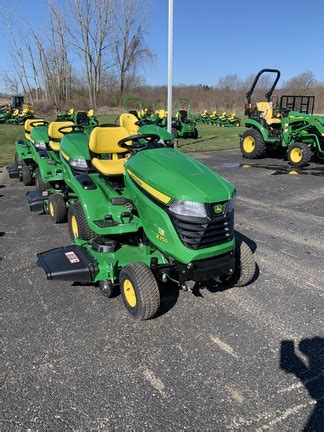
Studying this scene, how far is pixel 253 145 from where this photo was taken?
11.1 metres

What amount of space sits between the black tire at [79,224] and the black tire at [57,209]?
112 cm

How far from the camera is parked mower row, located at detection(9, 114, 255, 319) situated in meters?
2.76

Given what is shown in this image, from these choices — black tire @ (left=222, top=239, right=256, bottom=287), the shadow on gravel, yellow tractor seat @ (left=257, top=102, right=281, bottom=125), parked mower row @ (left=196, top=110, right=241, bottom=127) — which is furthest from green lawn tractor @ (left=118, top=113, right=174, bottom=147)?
parked mower row @ (left=196, top=110, right=241, bottom=127)

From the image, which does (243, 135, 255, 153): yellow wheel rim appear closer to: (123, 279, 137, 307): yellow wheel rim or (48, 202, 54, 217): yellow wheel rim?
(48, 202, 54, 217): yellow wheel rim

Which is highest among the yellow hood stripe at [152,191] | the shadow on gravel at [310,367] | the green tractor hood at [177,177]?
the green tractor hood at [177,177]

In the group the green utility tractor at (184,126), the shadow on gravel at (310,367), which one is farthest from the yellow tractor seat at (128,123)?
the green utility tractor at (184,126)

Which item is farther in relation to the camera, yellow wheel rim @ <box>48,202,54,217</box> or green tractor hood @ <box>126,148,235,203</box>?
yellow wheel rim @ <box>48,202,54,217</box>

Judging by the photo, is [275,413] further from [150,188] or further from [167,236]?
[150,188]

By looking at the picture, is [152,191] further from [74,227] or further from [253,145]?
[253,145]

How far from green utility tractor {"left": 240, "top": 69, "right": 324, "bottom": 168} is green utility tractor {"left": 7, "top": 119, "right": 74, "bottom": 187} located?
5.76 meters

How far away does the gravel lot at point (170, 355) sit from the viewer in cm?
213

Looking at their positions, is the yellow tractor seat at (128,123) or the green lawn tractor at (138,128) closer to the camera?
the green lawn tractor at (138,128)

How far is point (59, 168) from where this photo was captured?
585 centimetres

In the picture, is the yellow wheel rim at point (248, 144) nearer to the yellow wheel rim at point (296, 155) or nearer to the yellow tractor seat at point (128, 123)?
the yellow wheel rim at point (296, 155)
